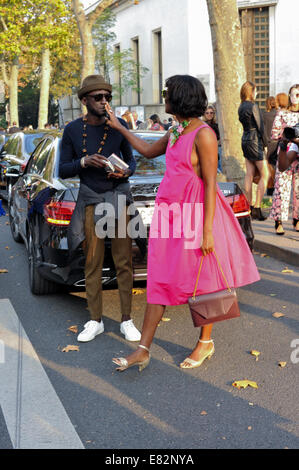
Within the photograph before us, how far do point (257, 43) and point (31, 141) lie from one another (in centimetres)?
1607

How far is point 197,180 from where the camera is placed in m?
4.29

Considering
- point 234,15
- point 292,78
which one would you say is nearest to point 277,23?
point 292,78

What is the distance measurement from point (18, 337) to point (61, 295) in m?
1.35

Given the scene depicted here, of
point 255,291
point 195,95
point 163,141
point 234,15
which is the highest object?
point 234,15

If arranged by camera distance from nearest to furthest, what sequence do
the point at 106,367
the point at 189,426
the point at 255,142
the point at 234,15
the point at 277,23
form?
1. the point at 189,426
2. the point at 106,367
3. the point at 255,142
4. the point at 234,15
5. the point at 277,23

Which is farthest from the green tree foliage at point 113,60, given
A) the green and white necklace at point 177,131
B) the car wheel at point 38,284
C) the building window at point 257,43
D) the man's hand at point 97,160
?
the green and white necklace at point 177,131

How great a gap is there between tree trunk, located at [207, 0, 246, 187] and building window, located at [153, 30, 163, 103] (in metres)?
20.9

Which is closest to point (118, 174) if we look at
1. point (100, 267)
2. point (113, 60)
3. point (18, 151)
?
point (100, 267)

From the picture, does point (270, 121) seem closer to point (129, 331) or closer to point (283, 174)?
point (283, 174)

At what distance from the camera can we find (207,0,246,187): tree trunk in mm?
11195

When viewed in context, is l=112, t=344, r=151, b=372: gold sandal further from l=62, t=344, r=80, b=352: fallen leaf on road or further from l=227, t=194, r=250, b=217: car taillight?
l=227, t=194, r=250, b=217: car taillight

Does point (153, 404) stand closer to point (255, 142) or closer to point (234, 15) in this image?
point (255, 142)

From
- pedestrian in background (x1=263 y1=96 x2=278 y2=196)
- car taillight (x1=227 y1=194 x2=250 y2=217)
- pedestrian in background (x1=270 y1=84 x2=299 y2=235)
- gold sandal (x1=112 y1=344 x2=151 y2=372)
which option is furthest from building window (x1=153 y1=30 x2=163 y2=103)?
gold sandal (x1=112 y1=344 x2=151 y2=372)

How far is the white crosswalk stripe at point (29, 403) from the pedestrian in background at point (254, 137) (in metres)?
5.77
